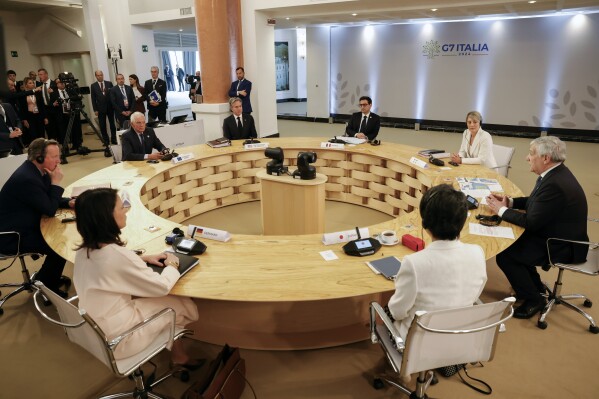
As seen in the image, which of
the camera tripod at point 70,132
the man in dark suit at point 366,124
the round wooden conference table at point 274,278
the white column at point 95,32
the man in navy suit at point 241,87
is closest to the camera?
the round wooden conference table at point 274,278

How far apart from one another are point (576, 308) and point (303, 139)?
3.80 metres

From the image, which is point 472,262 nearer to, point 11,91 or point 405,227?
point 405,227

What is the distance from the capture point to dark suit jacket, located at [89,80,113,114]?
818cm

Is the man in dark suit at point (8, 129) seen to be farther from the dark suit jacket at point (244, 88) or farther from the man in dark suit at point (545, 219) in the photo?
the man in dark suit at point (545, 219)

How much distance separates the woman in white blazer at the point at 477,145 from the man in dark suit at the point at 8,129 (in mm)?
5859

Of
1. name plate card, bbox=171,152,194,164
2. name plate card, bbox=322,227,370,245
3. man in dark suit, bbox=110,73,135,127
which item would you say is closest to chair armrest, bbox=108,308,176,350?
name plate card, bbox=322,227,370,245

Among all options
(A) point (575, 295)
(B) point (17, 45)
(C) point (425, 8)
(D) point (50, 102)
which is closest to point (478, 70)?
(C) point (425, 8)

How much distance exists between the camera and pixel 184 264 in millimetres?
2270

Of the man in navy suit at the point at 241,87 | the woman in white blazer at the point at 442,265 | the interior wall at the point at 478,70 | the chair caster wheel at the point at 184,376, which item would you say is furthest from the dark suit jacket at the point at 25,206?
the interior wall at the point at 478,70

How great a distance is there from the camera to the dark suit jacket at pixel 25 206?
2902mm

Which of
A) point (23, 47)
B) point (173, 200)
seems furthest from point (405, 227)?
point (23, 47)

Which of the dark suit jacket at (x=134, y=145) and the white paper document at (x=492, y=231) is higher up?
the dark suit jacket at (x=134, y=145)

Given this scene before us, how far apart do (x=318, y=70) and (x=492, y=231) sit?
29.6 feet

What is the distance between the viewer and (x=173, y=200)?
4.66 meters
